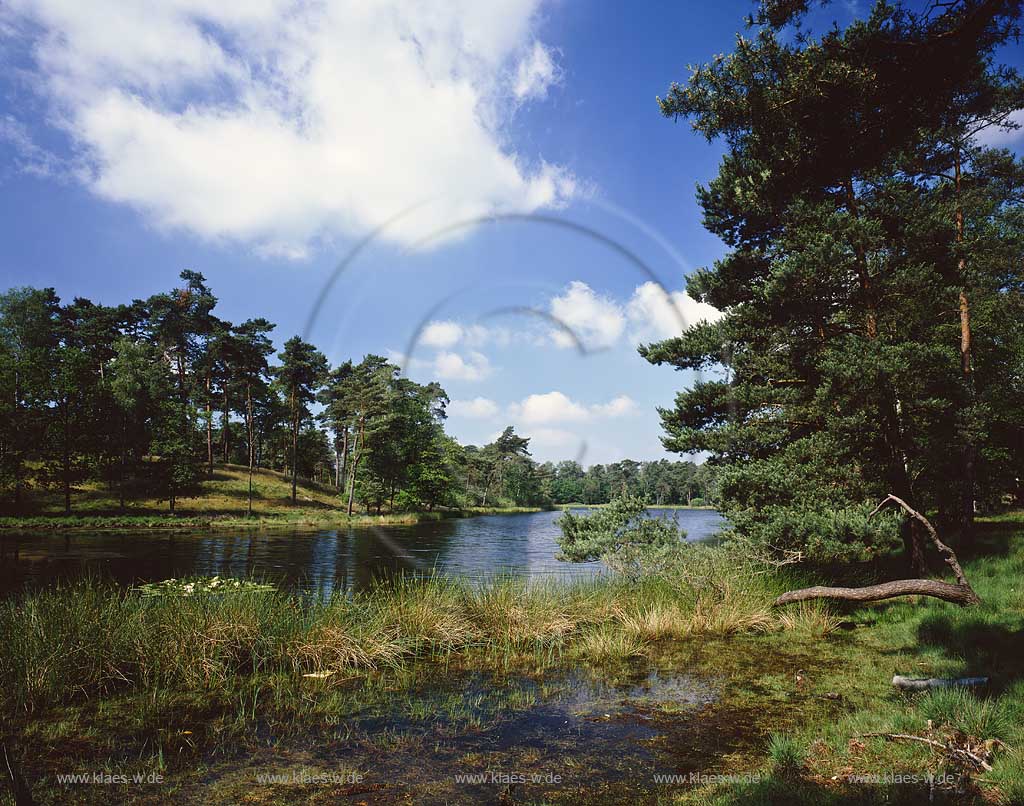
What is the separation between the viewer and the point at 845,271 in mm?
12375

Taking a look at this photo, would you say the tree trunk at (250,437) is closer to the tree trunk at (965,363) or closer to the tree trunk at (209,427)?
the tree trunk at (209,427)

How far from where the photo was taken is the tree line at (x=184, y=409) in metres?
45.3

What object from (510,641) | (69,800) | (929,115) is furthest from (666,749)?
(929,115)

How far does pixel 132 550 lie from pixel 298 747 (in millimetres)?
30098

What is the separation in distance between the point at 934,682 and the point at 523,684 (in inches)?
229

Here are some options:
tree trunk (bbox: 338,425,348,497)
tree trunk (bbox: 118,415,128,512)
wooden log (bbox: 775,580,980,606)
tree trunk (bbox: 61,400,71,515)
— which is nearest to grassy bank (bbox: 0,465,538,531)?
tree trunk (bbox: 61,400,71,515)

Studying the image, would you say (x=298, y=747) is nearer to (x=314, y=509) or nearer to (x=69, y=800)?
(x=69, y=800)

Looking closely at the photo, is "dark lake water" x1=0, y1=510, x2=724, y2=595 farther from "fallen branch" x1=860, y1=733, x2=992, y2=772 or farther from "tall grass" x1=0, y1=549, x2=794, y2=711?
"fallen branch" x1=860, y1=733, x2=992, y2=772

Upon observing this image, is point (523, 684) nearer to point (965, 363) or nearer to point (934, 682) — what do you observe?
point (934, 682)

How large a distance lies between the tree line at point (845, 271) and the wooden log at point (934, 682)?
3.83 metres

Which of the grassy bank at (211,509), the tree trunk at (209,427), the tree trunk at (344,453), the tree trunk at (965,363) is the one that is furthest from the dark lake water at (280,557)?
the tree trunk at (209,427)

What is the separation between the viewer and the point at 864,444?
1325 centimetres

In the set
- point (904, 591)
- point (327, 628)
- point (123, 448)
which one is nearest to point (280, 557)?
point (327, 628)

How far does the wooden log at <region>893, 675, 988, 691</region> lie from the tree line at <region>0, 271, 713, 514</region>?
117 feet
